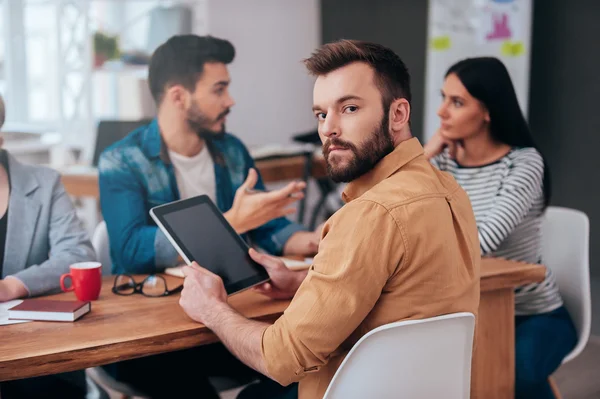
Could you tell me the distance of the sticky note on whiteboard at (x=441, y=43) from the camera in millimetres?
5059

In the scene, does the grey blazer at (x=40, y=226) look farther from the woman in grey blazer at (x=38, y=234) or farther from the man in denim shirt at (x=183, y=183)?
the man in denim shirt at (x=183, y=183)

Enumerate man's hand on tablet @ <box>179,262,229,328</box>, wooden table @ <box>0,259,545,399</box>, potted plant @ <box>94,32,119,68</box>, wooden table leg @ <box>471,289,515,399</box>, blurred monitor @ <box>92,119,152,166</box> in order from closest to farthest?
wooden table @ <box>0,259,545,399</box>, man's hand on tablet @ <box>179,262,229,328</box>, wooden table leg @ <box>471,289,515,399</box>, blurred monitor @ <box>92,119,152,166</box>, potted plant @ <box>94,32,119,68</box>

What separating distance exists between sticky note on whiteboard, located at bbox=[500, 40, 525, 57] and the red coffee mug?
365cm

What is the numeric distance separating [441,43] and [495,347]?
3443 millimetres

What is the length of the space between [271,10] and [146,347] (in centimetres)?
465

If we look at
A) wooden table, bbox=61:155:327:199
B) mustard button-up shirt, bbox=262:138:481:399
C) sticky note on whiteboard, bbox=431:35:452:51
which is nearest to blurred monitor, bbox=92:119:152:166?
wooden table, bbox=61:155:327:199

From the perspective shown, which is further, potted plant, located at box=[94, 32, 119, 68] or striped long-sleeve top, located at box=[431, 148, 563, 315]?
potted plant, located at box=[94, 32, 119, 68]

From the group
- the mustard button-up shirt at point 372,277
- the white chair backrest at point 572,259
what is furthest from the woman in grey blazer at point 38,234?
the white chair backrest at point 572,259

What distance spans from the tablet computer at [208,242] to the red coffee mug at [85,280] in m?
0.20

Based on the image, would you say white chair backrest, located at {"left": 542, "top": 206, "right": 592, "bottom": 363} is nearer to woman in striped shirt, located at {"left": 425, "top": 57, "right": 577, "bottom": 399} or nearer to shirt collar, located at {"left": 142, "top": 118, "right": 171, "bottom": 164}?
woman in striped shirt, located at {"left": 425, "top": 57, "right": 577, "bottom": 399}

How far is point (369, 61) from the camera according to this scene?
1451 millimetres

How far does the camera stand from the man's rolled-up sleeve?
4.25 ft

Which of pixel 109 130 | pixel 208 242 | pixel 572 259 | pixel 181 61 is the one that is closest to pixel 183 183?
pixel 181 61

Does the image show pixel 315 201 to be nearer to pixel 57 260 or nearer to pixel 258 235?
pixel 258 235
